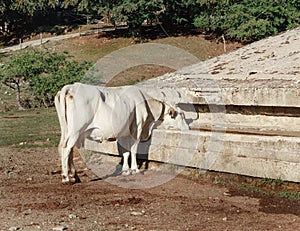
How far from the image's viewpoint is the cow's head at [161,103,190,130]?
8.18m

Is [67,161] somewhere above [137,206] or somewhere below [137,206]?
above

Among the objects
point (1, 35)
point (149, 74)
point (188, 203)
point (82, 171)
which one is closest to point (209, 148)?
point (188, 203)

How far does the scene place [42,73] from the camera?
69.5ft

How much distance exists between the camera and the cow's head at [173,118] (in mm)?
8180

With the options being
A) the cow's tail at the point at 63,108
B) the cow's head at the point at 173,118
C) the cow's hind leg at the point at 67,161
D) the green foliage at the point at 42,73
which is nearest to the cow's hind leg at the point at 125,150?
the cow's head at the point at 173,118

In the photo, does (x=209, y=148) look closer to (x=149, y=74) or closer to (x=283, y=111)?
(x=283, y=111)

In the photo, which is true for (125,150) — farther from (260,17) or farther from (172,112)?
(260,17)

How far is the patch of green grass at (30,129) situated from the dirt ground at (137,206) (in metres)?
3.52

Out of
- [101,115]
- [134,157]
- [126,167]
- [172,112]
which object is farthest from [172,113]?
[101,115]

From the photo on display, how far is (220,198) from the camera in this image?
21.9 feet

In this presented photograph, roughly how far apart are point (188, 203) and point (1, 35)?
140 ft

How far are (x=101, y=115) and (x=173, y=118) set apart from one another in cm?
131

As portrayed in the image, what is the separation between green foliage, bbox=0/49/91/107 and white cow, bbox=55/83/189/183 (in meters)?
11.9

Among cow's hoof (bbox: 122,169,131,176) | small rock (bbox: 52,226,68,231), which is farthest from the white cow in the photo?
small rock (bbox: 52,226,68,231)
